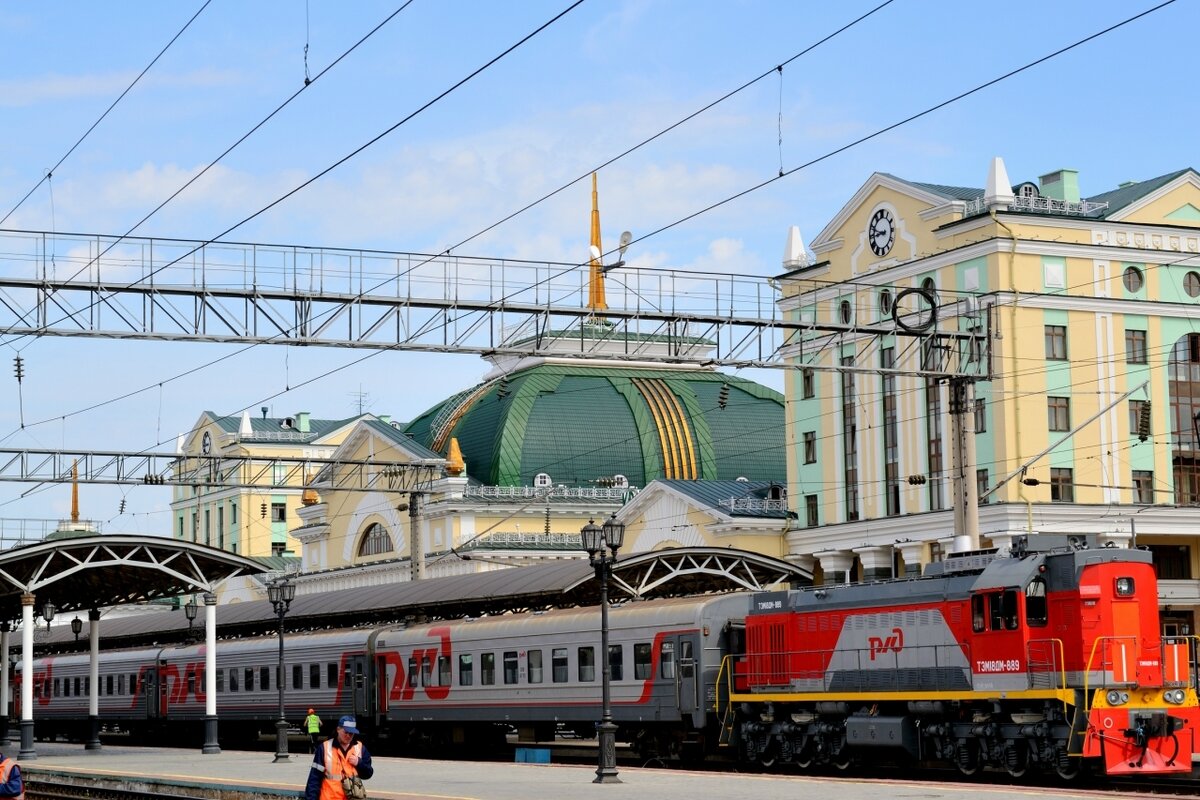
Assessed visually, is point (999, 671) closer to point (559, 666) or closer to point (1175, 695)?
point (1175, 695)

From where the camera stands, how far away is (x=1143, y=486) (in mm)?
70688

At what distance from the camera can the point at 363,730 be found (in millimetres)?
52469

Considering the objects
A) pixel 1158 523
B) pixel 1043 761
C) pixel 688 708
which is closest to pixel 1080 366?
pixel 1158 523

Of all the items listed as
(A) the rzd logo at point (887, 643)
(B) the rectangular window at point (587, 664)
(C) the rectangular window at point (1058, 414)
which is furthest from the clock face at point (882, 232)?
(A) the rzd logo at point (887, 643)

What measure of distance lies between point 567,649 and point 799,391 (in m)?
40.1

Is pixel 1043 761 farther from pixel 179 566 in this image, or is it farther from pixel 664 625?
pixel 179 566

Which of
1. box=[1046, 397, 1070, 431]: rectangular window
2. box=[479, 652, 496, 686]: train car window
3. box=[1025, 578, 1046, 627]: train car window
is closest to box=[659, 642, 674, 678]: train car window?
box=[479, 652, 496, 686]: train car window

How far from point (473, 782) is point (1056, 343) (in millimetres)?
44808

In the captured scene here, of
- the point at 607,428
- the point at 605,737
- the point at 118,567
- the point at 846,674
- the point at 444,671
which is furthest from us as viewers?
the point at 607,428

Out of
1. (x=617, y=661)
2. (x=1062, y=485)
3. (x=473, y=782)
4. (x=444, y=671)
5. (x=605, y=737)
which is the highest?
(x=1062, y=485)

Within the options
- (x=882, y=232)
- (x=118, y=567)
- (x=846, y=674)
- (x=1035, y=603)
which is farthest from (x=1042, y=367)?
(x=1035, y=603)

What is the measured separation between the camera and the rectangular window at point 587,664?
136 feet

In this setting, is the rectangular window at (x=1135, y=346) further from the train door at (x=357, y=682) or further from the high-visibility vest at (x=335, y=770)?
the high-visibility vest at (x=335, y=770)

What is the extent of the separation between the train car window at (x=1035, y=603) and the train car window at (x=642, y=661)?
1119 cm
